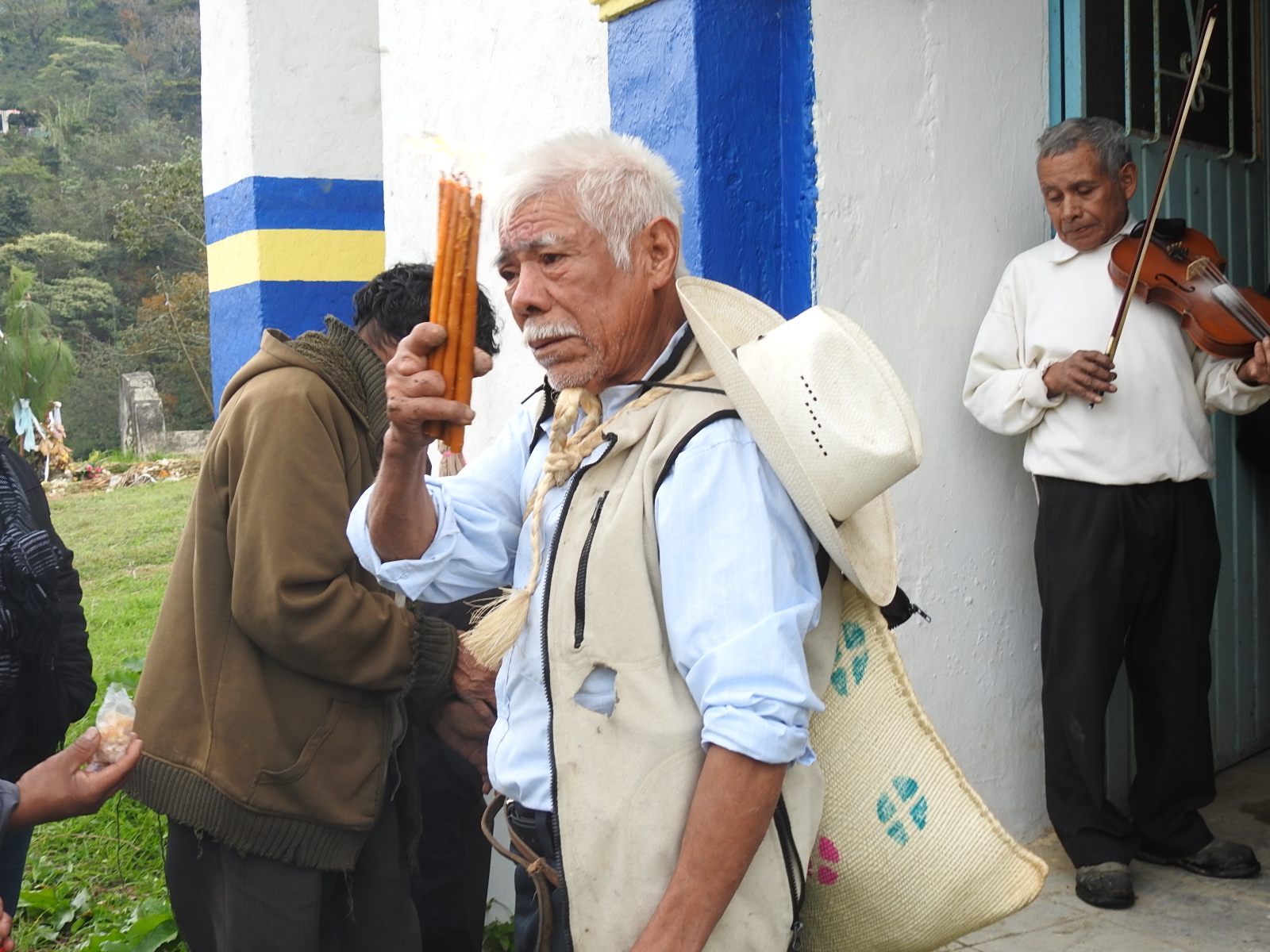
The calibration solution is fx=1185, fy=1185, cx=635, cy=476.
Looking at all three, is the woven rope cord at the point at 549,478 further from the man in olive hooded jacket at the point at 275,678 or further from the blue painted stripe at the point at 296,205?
the blue painted stripe at the point at 296,205

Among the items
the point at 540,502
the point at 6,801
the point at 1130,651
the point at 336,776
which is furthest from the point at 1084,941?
the point at 6,801

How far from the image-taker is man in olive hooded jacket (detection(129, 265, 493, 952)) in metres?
2.37

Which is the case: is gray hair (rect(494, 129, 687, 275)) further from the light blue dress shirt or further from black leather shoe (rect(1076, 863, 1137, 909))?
black leather shoe (rect(1076, 863, 1137, 909))

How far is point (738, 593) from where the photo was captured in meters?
1.54

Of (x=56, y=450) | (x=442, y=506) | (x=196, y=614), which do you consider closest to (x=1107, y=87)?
(x=442, y=506)

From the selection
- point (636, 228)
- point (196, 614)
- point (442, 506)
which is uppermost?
point (636, 228)

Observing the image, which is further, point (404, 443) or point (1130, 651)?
point (1130, 651)

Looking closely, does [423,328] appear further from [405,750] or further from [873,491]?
[405,750]

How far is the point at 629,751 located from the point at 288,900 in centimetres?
122

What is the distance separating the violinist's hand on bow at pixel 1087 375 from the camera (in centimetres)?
316

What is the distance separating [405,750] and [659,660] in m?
1.30

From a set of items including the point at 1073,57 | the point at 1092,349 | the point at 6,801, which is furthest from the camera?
the point at 1073,57

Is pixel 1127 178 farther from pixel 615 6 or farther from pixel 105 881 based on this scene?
pixel 105 881

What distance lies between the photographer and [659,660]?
1.60m
